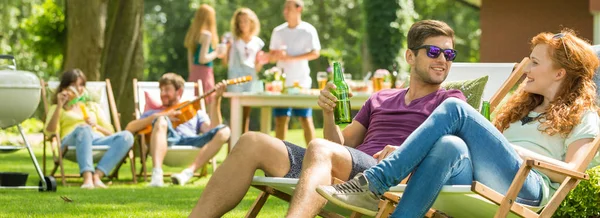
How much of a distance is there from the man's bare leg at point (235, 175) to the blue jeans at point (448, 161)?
54 centimetres

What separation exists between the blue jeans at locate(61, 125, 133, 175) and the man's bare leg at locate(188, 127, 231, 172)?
1.72 feet

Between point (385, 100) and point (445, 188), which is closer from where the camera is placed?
point (445, 188)

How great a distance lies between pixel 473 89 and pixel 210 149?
13.2 feet

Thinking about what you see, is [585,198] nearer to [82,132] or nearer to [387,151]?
[387,151]

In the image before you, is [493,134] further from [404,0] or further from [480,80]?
[404,0]

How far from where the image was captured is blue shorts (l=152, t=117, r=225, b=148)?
898cm

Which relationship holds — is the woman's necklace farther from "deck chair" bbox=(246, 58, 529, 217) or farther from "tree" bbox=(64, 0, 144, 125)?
"tree" bbox=(64, 0, 144, 125)

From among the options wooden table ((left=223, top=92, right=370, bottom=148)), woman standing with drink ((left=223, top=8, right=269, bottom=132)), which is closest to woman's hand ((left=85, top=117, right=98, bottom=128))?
wooden table ((left=223, top=92, right=370, bottom=148))

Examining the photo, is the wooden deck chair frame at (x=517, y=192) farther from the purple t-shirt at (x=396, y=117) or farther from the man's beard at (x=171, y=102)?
the man's beard at (x=171, y=102)

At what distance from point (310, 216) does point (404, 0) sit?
64.8 feet

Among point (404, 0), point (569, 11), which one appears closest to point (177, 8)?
point (404, 0)

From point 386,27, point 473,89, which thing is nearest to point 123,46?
point 473,89

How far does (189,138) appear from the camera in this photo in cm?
903

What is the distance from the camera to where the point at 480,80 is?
520 centimetres
